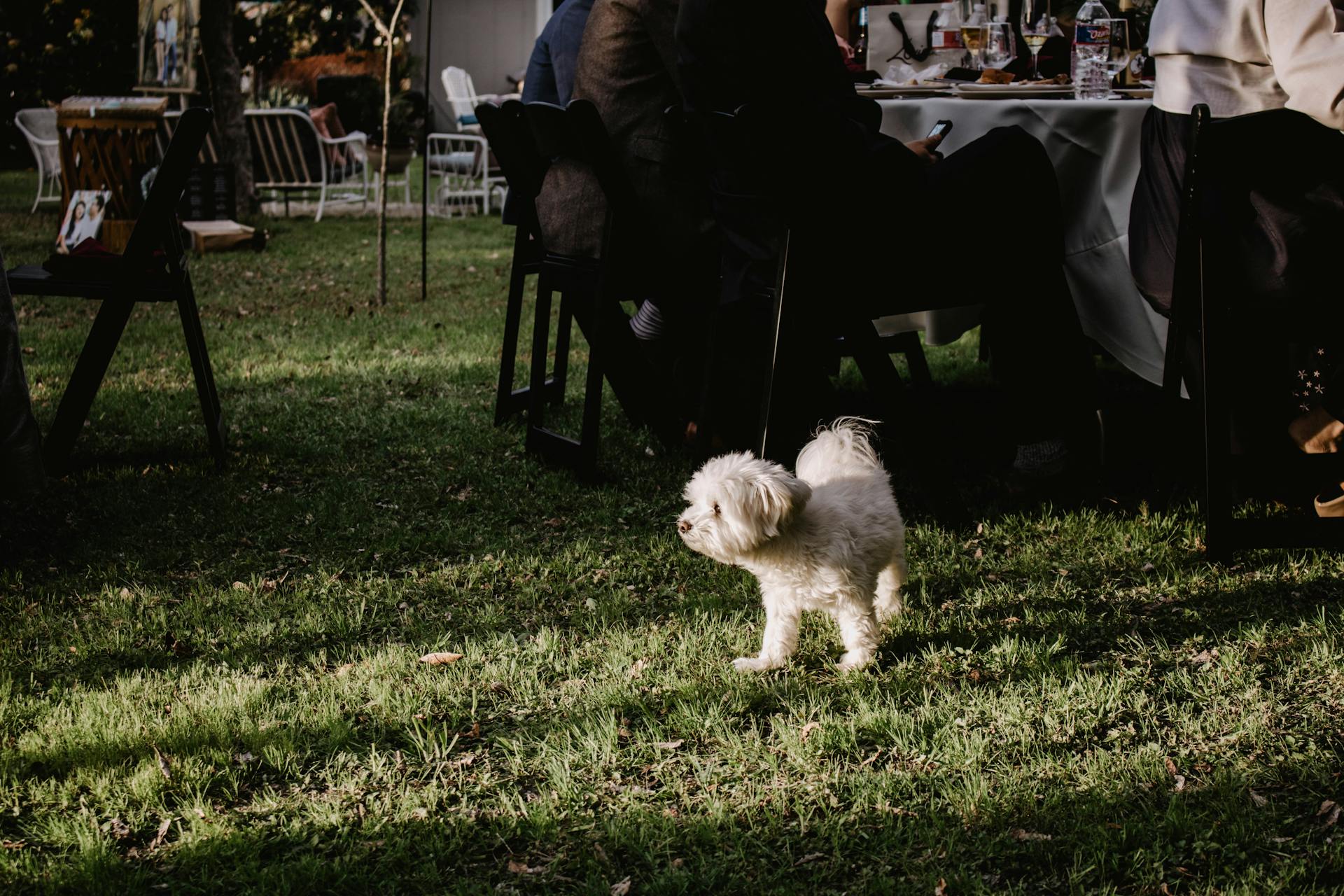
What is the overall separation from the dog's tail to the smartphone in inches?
43.9

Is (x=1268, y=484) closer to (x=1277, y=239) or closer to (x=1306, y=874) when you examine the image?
(x=1277, y=239)

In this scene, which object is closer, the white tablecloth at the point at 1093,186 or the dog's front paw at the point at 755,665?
the dog's front paw at the point at 755,665

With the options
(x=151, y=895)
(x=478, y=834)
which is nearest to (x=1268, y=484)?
(x=478, y=834)

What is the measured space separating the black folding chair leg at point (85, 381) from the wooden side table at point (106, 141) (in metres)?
2.35

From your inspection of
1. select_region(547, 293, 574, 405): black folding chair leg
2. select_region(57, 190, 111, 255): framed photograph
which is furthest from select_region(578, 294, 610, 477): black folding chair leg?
select_region(57, 190, 111, 255): framed photograph

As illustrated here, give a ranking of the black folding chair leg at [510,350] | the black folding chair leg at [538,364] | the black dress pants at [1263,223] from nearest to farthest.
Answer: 1. the black dress pants at [1263,223]
2. the black folding chair leg at [538,364]
3. the black folding chair leg at [510,350]

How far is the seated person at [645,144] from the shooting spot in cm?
379

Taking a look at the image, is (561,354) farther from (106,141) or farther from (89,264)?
(106,141)

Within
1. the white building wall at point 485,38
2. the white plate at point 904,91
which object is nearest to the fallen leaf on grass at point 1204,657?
the white plate at point 904,91

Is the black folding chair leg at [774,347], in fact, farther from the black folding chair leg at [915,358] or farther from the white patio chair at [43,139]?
the white patio chair at [43,139]

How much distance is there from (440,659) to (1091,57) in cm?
286

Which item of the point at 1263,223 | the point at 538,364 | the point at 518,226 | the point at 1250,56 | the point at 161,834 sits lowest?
the point at 161,834

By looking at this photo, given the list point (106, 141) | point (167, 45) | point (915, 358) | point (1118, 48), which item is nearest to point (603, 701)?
point (915, 358)

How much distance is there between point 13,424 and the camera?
3.20 metres
